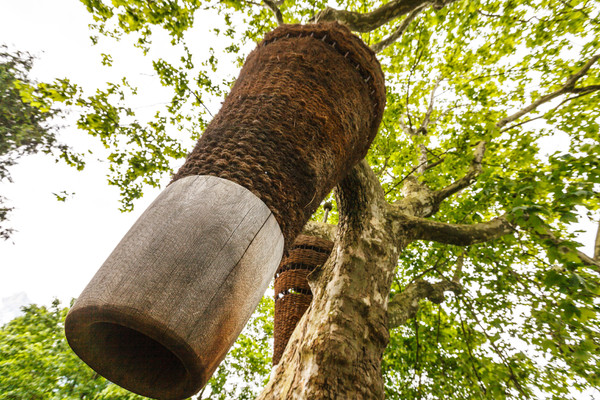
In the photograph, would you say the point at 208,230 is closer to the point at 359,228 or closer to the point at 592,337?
the point at 359,228

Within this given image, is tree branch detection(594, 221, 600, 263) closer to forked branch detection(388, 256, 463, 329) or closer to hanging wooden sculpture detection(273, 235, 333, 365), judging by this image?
forked branch detection(388, 256, 463, 329)

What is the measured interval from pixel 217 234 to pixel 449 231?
10.3 ft

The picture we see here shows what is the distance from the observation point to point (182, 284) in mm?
766

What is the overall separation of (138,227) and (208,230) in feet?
0.82

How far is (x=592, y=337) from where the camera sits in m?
2.55

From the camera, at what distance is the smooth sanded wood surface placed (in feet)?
2.35

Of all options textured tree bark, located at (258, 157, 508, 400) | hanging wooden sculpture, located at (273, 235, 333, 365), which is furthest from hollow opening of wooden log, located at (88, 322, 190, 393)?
hanging wooden sculpture, located at (273, 235, 333, 365)

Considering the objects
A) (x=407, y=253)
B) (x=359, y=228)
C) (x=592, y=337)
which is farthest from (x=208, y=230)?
(x=407, y=253)

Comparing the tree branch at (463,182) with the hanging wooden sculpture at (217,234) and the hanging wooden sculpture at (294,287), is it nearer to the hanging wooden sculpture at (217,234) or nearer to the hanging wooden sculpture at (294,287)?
the hanging wooden sculpture at (294,287)

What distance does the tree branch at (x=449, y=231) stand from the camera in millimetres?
3045

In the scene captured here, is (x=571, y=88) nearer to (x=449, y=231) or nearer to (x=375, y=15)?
(x=449, y=231)

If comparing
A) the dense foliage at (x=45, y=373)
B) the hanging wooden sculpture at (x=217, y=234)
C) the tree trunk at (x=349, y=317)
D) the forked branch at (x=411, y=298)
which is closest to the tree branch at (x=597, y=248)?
the forked branch at (x=411, y=298)

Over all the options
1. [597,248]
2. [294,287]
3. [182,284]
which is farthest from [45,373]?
[597,248]

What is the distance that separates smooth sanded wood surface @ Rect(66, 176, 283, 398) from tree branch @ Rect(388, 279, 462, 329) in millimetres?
2968
